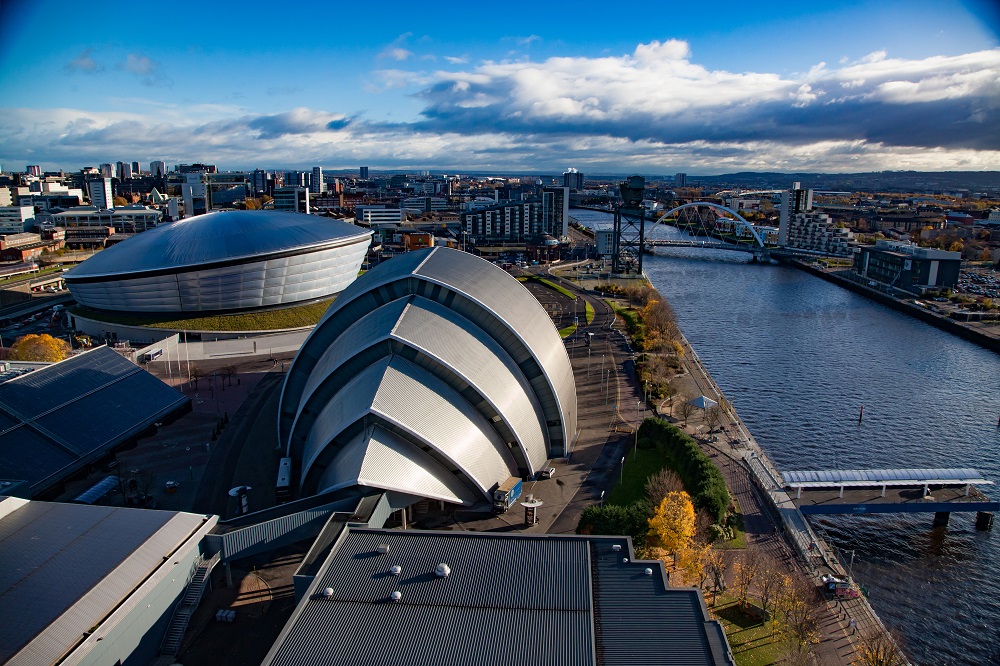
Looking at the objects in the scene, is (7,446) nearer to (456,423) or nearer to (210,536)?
(210,536)

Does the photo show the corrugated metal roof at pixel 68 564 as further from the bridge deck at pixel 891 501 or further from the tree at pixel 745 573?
the bridge deck at pixel 891 501

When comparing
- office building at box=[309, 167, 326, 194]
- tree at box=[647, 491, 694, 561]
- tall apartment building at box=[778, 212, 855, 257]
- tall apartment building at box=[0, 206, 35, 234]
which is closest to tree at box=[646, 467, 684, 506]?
tree at box=[647, 491, 694, 561]

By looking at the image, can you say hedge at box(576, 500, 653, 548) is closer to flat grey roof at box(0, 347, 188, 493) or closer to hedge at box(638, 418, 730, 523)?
hedge at box(638, 418, 730, 523)

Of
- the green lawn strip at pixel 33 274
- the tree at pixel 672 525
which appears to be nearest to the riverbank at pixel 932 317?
the tree at pixel 672 525

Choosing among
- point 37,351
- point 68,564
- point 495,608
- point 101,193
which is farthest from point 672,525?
point 101,193

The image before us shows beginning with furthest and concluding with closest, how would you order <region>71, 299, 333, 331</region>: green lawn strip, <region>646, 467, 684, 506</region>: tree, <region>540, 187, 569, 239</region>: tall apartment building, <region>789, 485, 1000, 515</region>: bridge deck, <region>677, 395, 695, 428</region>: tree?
<region>540, 187, 569, 239</region>: tall apartment building
<region>71, 299, 333, 331</region>: green lawn strip
<region>677, 395, 695, 428</region>: tree
<region>789, 485, 1000, 515</region>: bridge deck
<region>646, 467, 684, 506</region>: tree

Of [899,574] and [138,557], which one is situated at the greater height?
[138,557]

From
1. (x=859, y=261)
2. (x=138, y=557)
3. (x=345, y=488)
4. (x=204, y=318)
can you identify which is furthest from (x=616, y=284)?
(x=138, y=557)
